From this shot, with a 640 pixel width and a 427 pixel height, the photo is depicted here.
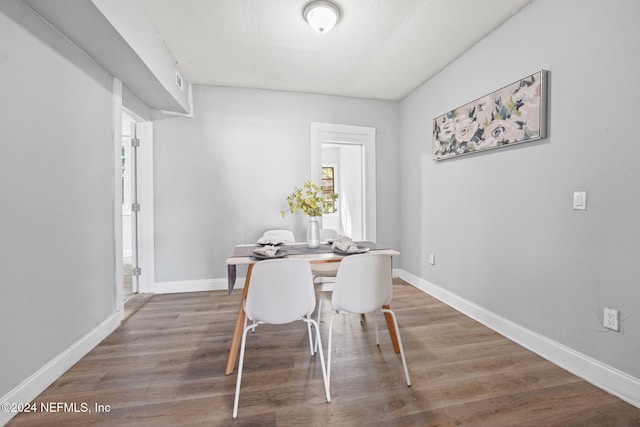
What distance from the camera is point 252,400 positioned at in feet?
4.84

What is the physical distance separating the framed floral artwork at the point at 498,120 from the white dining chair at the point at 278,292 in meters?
1.95

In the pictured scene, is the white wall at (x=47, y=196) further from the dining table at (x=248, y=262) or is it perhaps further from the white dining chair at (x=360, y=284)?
the white dining chair at (x=360, y=284)

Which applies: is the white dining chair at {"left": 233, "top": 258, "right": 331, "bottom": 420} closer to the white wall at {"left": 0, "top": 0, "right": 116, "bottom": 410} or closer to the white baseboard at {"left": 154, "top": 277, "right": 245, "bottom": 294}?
the white wall at {"left": 0, "top": 0, "right": 116, "bottom": 410}

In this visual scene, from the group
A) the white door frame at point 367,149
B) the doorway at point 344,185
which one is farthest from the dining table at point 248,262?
the doorway at point 344,185

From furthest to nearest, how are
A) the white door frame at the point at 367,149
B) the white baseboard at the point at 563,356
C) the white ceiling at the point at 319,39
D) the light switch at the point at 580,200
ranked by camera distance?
the white door frame at the point at 367,149 → the white ceiling at the point at 319,39 → the light switch at the point at 580,200 → the white baseboard at the point at 563,356

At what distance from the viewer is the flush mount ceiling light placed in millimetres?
1962

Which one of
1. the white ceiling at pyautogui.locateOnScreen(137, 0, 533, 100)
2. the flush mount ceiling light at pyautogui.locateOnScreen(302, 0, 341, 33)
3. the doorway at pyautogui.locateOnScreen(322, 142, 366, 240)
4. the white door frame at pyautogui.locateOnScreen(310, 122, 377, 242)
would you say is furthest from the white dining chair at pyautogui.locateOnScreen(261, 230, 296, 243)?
the flush mount ceiling light at pyautogui.locateOnScreen(302, 0, 341, 33)

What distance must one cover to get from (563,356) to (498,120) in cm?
181

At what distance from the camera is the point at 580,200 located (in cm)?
168

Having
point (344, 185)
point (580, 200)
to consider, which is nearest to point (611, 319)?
point (580, 200)

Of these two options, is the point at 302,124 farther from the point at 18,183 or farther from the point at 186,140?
the point at 18,183

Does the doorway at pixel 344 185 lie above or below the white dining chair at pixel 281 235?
above

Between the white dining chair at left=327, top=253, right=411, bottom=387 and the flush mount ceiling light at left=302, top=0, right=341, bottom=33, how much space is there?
1.80 m

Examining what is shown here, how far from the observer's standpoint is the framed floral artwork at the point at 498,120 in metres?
1.89
